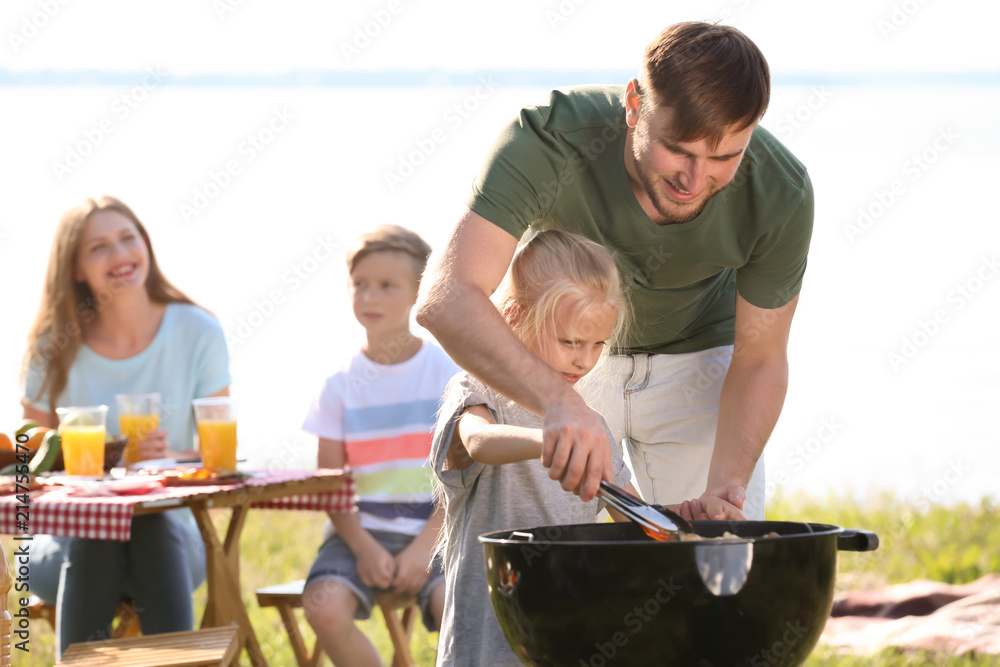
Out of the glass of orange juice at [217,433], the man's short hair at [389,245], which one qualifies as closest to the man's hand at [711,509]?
the glass of orange juice at [217,433]

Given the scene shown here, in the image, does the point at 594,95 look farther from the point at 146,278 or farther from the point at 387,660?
the point at 387,660

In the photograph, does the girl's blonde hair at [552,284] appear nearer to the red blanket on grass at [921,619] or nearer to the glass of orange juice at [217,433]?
the glass of orange juice at [217,433]

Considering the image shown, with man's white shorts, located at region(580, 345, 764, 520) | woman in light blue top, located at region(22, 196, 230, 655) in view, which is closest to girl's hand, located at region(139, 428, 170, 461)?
woman in light blue top, located at region(22, 196, 230, 655)

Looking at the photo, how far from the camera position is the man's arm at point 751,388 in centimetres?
235

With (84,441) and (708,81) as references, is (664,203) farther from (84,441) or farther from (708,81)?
(84,441)

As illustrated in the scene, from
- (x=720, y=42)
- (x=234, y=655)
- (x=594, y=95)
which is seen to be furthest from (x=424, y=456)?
(x=720, y=42)

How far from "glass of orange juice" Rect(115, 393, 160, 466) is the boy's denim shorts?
708 mm

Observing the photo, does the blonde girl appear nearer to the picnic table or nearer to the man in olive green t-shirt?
the man in olive green t-shirt

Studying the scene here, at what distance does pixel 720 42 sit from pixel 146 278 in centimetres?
265

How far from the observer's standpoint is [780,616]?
1438 mm

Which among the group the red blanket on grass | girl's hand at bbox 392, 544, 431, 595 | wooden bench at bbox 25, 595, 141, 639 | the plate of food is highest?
the plate of food

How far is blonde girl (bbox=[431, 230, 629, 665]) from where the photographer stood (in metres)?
1.92

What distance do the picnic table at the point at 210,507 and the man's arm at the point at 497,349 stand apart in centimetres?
115

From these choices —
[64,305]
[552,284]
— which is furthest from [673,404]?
[64,305]
